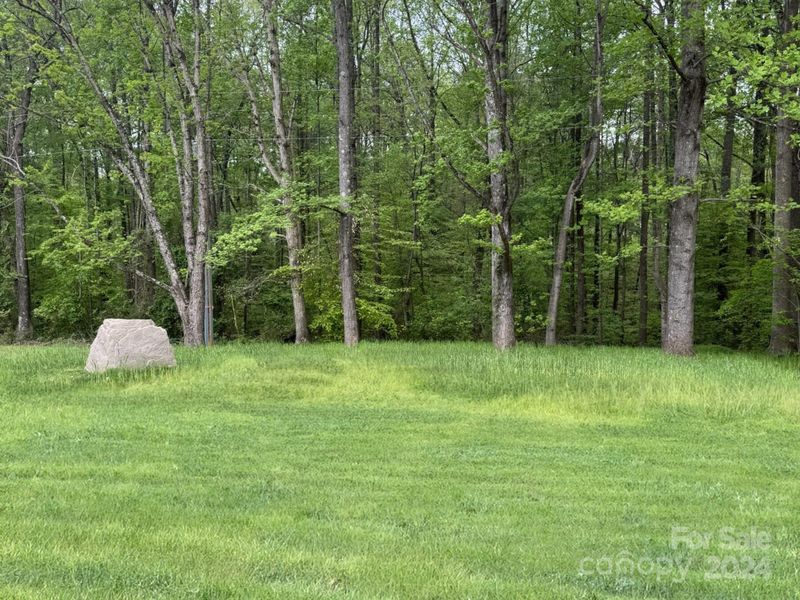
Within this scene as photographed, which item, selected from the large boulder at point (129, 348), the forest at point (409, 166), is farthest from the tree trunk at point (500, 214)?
the large boulder at point (129, 348)

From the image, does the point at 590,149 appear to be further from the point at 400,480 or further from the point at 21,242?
the point at 21,242

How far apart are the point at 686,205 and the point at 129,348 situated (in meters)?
11.6

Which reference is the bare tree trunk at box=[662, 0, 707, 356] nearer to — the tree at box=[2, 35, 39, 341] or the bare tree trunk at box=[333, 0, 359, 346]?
the bare tree trunk at box=[333, 0, 359, 346]

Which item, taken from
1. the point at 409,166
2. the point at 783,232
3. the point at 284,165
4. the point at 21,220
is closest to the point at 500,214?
the point at 783,232

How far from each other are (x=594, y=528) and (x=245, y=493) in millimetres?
2796

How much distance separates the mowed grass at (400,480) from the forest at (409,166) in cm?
468

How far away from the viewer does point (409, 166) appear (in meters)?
23.0

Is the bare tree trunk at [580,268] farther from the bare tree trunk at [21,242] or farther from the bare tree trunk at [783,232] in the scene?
the bare tree trunk at [21,242]

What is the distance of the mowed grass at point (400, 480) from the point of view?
3.46 m

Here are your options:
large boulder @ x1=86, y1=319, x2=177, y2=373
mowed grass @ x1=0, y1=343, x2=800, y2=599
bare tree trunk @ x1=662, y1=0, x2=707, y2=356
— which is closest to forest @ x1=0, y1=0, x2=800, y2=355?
bare tree trunk @ x1=662, y1=0, x2=707, y2=356

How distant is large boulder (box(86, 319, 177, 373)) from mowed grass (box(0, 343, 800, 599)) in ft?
1.34

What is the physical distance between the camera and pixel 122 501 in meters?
4.86

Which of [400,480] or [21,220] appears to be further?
[21,220]

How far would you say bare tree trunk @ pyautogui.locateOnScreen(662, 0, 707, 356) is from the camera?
42.5ft
